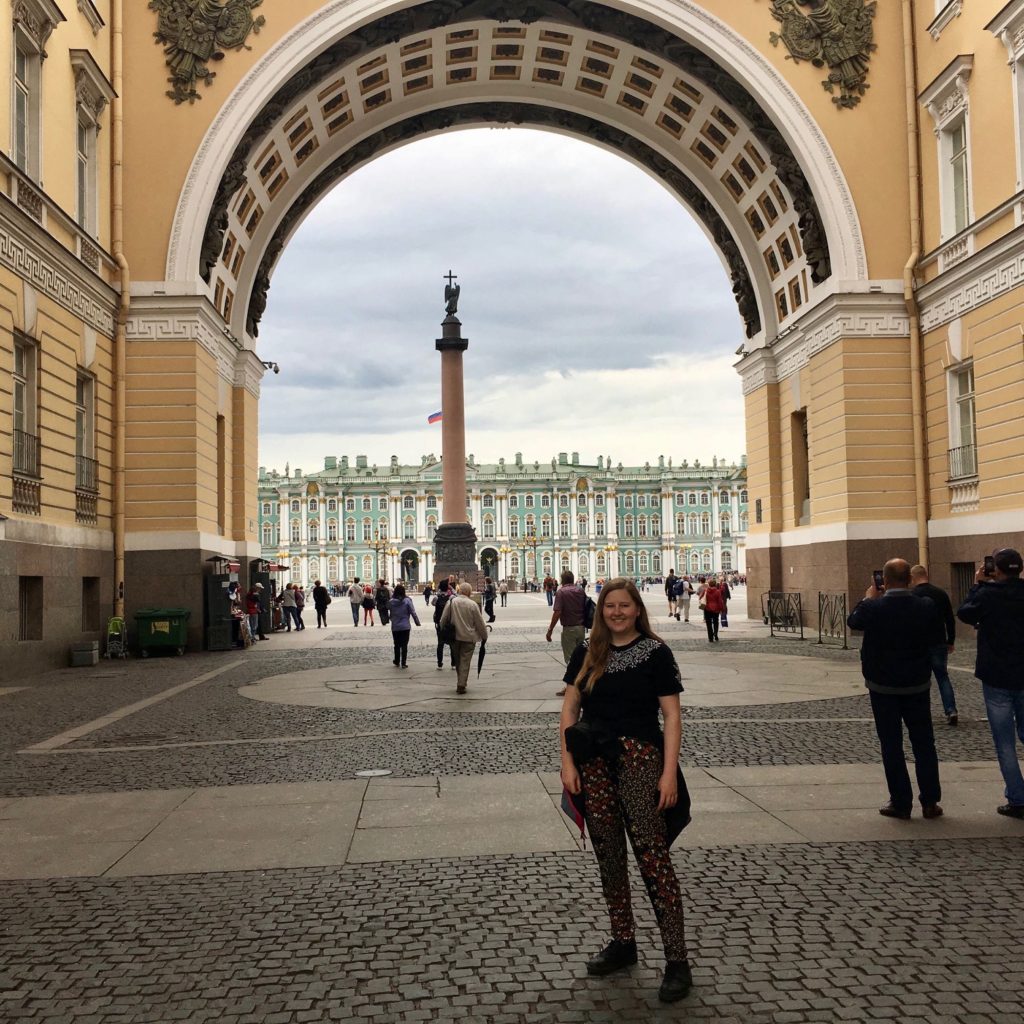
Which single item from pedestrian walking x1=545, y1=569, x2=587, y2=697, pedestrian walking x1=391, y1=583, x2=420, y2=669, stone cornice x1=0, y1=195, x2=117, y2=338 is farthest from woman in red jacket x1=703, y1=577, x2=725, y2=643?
stone cornice x1=0, y1=195, x2=117, y2=338

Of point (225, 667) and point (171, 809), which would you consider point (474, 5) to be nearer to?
point (225, 667)

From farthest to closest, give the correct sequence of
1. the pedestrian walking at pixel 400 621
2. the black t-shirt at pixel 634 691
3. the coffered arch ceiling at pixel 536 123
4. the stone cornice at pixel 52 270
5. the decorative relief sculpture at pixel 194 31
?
the coffered arch ceiling at pixel 536 123 < the decorative relief sculpture at pixel 194 31 < the pedestrian walking at pixel 400 621 < the stone cornice at pixel 52 270 < the black t-shirt at pixel 634 691

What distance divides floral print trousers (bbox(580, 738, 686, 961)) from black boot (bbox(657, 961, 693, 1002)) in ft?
0.11

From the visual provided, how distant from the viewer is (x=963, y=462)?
24094 millimetres

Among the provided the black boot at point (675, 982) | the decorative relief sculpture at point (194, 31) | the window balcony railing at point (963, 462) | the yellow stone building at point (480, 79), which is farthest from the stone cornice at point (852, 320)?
the black boot at point (675, 982)

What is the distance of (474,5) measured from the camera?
26797 millimetres

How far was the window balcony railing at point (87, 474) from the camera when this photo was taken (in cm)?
2280

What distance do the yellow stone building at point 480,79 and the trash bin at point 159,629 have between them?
0.70m

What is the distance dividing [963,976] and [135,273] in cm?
2410

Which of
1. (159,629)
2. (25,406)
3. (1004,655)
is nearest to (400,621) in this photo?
(159,629)

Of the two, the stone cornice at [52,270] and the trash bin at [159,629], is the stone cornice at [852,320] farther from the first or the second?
the stone cornice at [52,270]

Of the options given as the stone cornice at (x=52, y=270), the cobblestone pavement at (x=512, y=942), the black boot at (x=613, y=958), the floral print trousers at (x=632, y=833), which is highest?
the stone cornice at (x=52, y=270)

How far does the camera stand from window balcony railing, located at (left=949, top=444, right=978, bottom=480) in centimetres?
2364

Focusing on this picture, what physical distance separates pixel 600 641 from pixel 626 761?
545 millimetres
